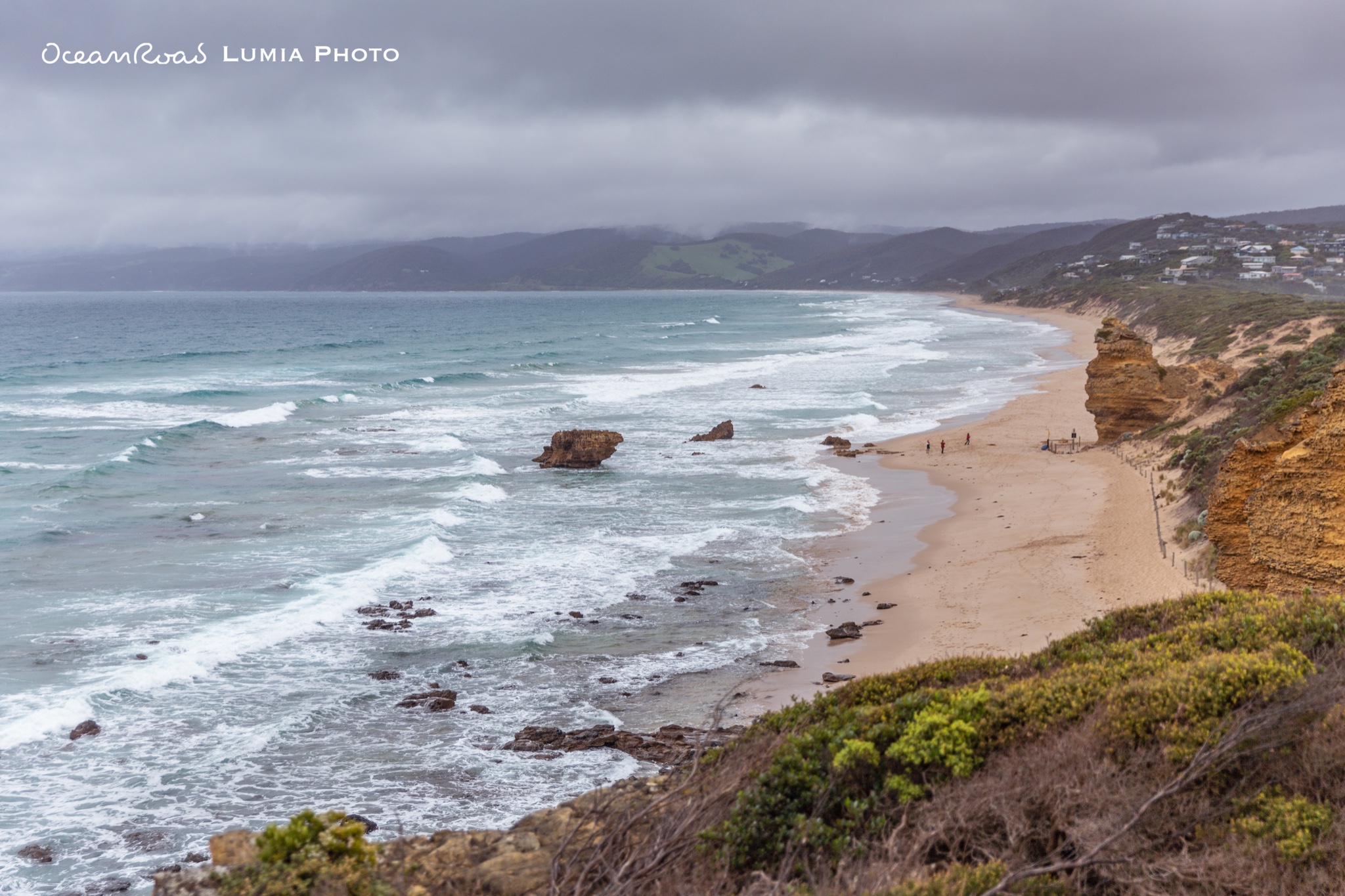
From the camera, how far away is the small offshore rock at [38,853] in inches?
432

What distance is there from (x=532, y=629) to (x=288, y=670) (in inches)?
172

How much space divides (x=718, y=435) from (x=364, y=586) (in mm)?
20484

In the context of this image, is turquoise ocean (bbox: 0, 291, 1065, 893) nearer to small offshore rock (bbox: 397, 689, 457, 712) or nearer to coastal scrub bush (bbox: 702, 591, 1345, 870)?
small offshore rock (bbox: 397, 689, 457, 712)

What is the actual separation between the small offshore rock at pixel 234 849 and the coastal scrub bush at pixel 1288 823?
6.44m

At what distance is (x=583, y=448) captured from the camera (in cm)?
3334

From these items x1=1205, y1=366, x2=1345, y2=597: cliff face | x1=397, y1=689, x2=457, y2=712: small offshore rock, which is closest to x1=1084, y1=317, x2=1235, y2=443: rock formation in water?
x1=1205, y1=366, x2=1345, y2=597: cliff face

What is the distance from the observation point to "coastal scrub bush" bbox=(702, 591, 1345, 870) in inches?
255

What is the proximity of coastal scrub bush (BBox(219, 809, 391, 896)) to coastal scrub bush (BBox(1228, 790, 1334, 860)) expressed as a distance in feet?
17.8

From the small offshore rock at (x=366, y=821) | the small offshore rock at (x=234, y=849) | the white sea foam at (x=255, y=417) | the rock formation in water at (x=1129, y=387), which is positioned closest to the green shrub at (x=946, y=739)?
the small offshore rock at (x=234, y=849)

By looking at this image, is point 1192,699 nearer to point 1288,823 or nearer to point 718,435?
point 1288,823

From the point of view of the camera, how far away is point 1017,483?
97.0 feet

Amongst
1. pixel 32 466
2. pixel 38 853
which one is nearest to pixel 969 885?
pixel 38 853

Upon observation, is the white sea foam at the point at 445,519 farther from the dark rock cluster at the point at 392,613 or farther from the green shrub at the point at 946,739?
the green shrub at the point at 946,739

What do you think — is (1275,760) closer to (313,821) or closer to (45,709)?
(313,821)
